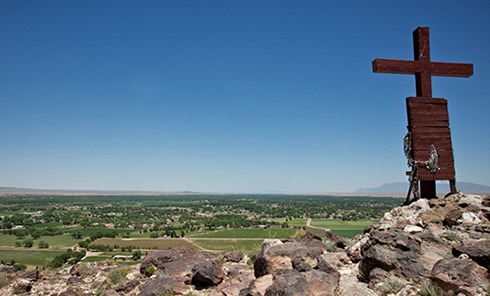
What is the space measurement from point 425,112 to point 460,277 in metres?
6.44

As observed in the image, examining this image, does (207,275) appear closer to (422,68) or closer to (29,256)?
(422,68)

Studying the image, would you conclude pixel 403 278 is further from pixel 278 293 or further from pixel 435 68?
pixel 435 68

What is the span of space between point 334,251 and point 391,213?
244 centimetres

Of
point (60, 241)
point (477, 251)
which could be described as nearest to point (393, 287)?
point (477, 251)

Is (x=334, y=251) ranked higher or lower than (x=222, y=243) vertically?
higher

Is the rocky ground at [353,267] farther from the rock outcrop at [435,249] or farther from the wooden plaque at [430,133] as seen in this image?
the wooden plaque at [430,133]

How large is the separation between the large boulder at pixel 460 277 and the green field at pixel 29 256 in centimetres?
6976

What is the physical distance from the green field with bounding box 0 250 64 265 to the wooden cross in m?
68.5

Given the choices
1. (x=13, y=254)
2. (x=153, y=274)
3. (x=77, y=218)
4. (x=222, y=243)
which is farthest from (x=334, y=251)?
(x=77, y=218)

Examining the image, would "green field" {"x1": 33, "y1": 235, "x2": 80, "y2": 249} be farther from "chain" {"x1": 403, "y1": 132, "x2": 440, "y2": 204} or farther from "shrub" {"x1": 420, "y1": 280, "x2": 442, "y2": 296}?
"shrub" {"x1": 420, "y1": 280, "x2": 442, "y2": 296}

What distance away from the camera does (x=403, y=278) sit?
561 centimetres

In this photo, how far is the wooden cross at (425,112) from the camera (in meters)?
9.71

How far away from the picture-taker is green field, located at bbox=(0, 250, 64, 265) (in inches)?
2377

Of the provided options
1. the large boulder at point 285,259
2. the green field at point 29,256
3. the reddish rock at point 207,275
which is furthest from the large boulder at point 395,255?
the green field at point 29,256
